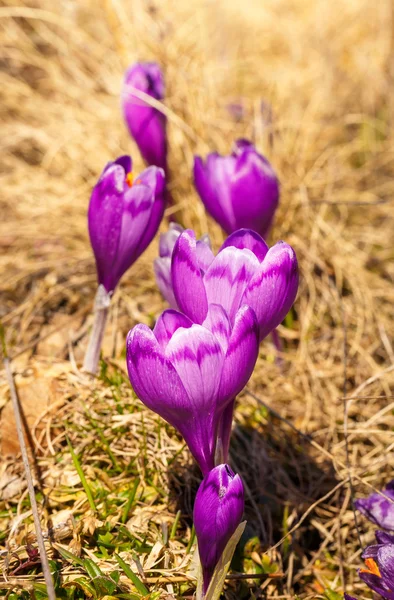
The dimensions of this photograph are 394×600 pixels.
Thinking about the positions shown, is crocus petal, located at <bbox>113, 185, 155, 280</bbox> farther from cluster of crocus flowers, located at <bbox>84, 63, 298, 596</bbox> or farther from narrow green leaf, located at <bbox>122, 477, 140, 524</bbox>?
narrow green leaf, located at <bbox>122, 477, 140, 524</bbox>

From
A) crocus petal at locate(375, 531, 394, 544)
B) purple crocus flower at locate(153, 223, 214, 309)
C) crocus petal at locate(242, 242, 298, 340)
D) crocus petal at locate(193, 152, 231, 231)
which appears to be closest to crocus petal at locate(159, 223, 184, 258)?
purple crocus flower at locate(153, 223, 214, 309)

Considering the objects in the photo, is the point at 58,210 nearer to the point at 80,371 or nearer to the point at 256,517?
the point at 80,371

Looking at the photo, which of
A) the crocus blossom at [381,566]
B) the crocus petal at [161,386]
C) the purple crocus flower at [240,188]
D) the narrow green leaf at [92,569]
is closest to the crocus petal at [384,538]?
the crocus blossom at [381,566]

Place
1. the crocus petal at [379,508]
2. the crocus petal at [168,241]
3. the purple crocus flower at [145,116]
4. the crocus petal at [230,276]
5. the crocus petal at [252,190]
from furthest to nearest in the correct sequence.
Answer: the purple crocus flower at [145,116] < the crocus petal at [252,190] < the crocus petal at [168,241] < the crocus petal at [379,508] < the crocus petal at [230,276]

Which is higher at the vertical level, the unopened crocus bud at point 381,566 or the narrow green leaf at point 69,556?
the narrow green leaf at point 69,556

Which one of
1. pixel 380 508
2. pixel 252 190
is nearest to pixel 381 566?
pixel 380 508

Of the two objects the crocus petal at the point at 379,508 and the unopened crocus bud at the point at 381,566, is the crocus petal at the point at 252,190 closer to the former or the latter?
the crocus petal at the point at 379,508
